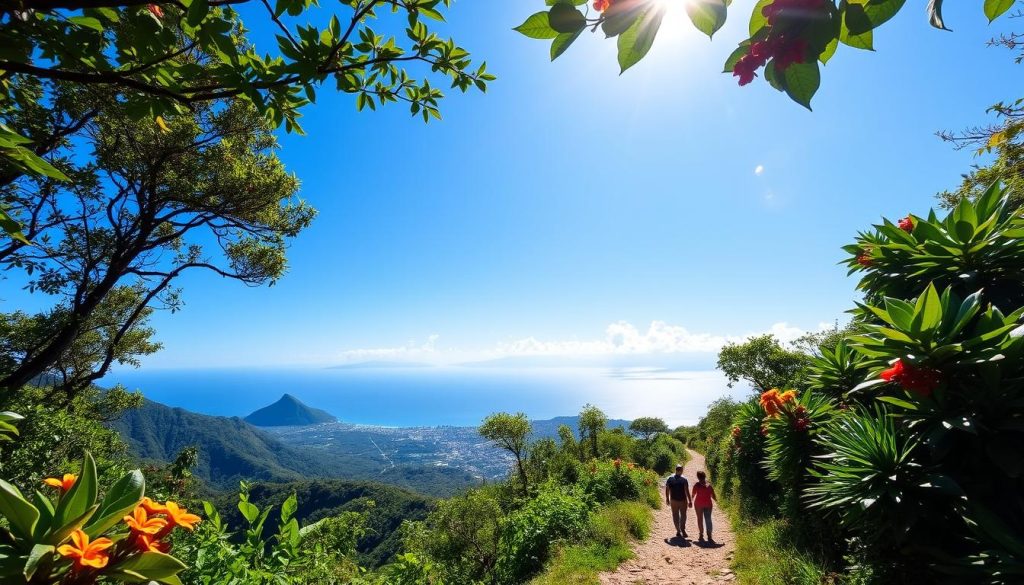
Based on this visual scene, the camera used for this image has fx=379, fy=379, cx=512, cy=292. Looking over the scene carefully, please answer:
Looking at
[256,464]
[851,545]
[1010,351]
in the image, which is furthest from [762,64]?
[256,464]

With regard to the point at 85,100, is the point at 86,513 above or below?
below

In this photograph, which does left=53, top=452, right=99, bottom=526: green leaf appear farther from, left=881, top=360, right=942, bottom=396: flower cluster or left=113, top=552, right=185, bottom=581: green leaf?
left=881, top=360, right=942, bottom=396: flower cluster

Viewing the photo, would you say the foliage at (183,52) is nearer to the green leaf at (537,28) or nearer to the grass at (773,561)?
the green leaf at (537,28)

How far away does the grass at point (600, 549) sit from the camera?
6008 millimetres

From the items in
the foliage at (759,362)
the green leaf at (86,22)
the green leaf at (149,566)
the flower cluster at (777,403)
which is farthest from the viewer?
the foliage at (759,362)

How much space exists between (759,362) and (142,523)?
2052cm

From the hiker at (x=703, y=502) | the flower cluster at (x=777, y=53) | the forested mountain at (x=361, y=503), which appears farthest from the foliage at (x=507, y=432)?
the forested mountain at (x=361, y=503)

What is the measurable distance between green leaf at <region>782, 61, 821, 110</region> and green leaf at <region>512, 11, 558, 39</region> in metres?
0.45

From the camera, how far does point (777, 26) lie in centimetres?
66

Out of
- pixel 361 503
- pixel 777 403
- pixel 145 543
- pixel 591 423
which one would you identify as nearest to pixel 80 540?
pixel 145 543

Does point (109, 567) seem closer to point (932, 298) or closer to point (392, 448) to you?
point (932, 298)

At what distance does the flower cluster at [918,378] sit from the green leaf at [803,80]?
2.79 metres

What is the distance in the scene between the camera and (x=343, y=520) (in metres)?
4.27

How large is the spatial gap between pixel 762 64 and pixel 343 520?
5223 millimetres
